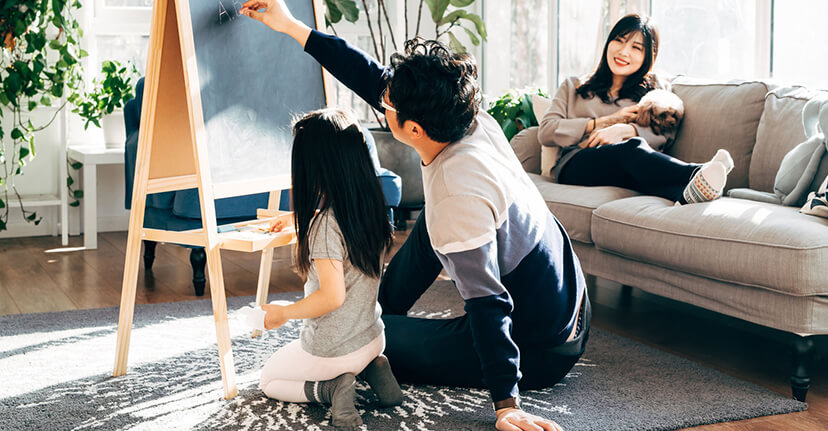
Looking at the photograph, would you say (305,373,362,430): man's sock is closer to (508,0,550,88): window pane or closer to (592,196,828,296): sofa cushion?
(592,196,828,296): sofa cushion

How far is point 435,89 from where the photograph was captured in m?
1.56

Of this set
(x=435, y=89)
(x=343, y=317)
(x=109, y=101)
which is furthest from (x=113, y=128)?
(x=435, y=89)

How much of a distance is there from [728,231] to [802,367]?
0.39 m

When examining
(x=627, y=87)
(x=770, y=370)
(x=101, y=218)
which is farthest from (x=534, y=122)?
(x=101, y=218)

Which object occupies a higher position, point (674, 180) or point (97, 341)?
point (674, 180)

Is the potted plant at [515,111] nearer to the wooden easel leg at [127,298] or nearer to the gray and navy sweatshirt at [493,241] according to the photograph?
the gray and navy sweatshirt at [493,241]

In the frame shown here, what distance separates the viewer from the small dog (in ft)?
9.70

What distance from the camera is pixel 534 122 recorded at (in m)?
3.87

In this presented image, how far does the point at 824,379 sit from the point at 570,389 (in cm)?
70

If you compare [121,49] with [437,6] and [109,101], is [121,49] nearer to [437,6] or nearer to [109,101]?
[109,101]

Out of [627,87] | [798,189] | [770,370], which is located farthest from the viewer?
[627,87]

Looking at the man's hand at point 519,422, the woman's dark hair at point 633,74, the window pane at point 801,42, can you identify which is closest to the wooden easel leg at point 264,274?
the man's hand at point 519,422

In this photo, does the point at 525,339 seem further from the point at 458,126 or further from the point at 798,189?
the point at 798,189

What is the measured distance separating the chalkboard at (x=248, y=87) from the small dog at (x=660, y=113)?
1.27 meters
